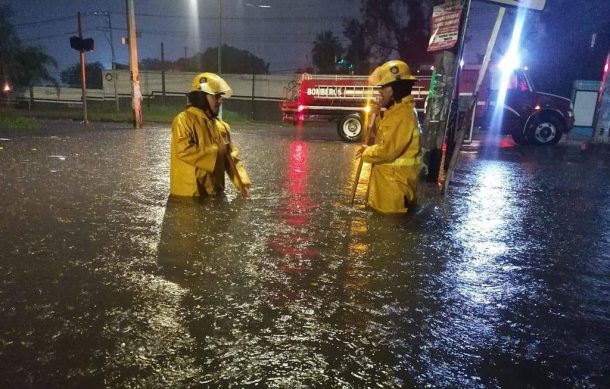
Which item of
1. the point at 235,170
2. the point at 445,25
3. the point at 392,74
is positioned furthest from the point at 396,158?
the point at 445,25

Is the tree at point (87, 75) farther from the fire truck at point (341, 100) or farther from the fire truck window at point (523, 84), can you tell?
the fire truck window at point (523, 84)

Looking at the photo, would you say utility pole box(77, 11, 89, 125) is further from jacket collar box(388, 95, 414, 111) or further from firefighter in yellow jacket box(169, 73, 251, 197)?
jacket collar box(388, 95, 414, 111)

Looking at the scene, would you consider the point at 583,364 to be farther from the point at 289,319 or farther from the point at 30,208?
the point at 30,208

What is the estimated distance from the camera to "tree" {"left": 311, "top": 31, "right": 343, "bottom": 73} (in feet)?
153

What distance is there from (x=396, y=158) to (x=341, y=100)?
12.2 metres

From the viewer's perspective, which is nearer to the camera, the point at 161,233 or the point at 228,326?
the point at 228,326

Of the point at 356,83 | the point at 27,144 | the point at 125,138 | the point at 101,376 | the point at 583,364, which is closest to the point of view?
the point at 101,376

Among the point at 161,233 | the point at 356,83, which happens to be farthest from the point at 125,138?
the point at 161,233

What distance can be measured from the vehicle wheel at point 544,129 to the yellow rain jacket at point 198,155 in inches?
485

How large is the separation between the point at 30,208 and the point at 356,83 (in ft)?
42.4

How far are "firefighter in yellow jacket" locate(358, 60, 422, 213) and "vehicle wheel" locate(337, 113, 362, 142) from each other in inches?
437

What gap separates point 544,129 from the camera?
1505cm

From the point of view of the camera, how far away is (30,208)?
5.31 metres

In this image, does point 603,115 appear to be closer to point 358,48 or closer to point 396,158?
point 396,158
